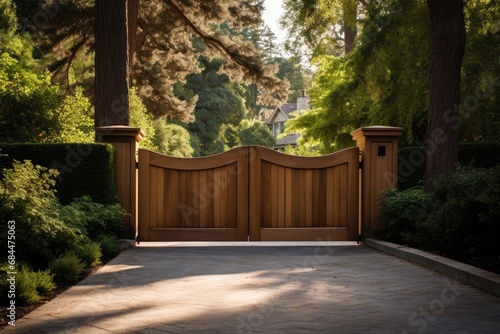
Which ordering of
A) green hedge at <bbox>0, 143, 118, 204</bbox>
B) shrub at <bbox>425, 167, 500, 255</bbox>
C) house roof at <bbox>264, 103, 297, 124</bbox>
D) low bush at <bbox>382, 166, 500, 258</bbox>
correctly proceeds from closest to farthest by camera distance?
low bush at <bbox>382, 166, 500, 258</bbox> → shrub at <bbox>425, 167, 500, 255</bbox> → green hedge at <bbox>0, 143, 118, 204</bbox> → house roof at <bbox>264, 103, 297, 124</bbox>

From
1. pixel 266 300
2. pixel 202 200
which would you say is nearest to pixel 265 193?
pixel 202 200

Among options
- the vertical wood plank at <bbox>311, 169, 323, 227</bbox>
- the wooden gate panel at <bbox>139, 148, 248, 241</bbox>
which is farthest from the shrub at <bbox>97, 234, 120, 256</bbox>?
the vertical wood plank at <bbox>311, 169, 323, 227</bbox>

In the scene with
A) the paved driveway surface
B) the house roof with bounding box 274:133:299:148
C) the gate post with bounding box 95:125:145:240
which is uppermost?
the house roof with bounding box 274:133:299:148

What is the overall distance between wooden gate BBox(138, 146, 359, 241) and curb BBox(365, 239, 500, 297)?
1.70 meters

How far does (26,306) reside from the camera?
6410 mm

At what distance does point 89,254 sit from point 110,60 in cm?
612

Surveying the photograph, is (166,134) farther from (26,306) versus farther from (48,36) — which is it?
(26,306)

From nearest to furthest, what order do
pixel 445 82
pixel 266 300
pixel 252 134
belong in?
1. pixel 266 300
2. pixel 445 82
3. pixel 252 134

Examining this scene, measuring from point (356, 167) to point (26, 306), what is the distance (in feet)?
25.8

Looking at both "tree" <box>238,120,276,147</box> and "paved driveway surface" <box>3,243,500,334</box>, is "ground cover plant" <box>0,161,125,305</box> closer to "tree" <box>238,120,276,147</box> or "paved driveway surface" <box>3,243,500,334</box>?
"paved driveway surface" <box>3,243,500,334</box>

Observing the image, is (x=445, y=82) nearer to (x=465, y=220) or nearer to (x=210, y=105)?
(x=465, y=220)

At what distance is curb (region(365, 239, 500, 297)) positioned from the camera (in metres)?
7.21

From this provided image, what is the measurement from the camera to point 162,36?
23438mm

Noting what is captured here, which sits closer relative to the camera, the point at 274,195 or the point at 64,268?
the point at 64,268
